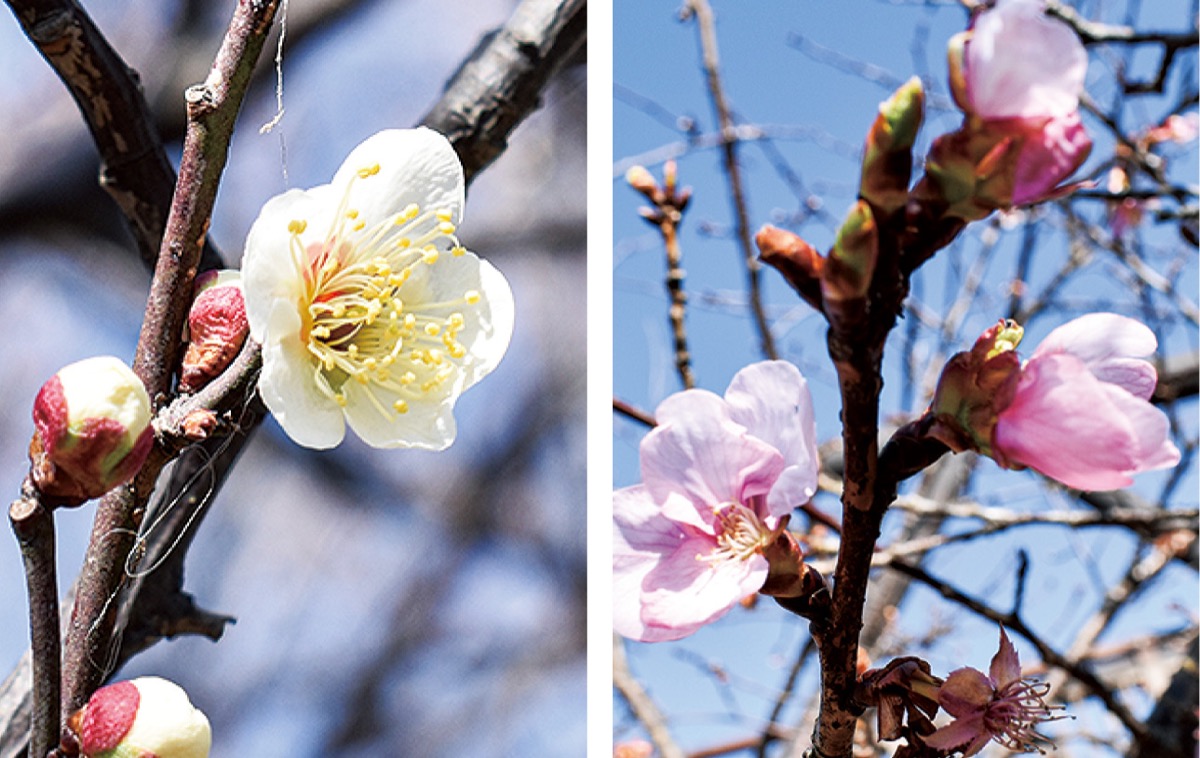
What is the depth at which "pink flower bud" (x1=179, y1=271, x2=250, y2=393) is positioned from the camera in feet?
1.58

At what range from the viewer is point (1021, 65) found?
296 mm

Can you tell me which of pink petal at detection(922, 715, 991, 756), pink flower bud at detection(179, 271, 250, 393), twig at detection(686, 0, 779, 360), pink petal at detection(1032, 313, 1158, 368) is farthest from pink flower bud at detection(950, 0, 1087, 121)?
twig at detection(686, 0, 779, 360)

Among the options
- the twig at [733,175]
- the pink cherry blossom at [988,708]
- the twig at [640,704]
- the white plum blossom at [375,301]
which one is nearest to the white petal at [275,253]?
the white plum blossom at [375,301]

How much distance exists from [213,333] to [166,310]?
3cm

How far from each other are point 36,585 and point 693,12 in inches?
39.5

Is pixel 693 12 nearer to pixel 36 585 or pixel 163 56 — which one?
pixel 163 56

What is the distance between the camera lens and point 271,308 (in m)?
0.47

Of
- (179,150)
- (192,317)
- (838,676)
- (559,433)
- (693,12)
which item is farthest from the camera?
(693,12)

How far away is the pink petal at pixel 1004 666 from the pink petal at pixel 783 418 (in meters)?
0.09

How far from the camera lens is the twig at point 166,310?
473mm

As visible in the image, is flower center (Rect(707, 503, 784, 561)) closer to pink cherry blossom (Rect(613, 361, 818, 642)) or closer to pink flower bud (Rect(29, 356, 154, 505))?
pink cherry blossom (Rect(613, 361, 818, 642))

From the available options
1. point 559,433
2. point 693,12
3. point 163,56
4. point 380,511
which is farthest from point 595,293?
point 693,12

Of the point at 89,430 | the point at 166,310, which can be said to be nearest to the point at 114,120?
the point at 166,310

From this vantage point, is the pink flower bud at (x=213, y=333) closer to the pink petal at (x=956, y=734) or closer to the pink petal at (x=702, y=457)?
the pink petal at (x=702, y=457)
